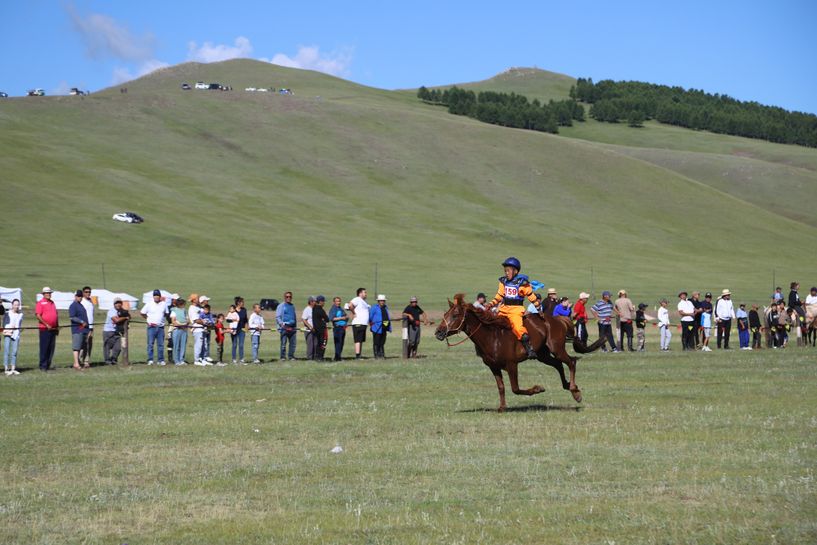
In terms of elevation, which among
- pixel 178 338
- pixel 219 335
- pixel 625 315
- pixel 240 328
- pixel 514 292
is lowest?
pixel 178 338

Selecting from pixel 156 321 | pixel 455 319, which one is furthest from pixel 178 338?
pixel 455 319

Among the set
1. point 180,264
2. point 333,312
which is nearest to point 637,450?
point 333,312

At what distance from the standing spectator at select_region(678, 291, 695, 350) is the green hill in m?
33.0

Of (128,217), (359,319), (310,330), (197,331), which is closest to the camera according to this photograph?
(197,331)

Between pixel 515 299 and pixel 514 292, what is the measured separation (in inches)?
4.8

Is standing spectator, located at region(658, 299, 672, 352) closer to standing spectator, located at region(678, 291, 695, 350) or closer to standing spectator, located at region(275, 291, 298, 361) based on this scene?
standing spectator, located at region(678, 291, 695, 350)

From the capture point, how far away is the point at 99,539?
959cm

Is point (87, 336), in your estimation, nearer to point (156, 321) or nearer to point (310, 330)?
point (156, 321)

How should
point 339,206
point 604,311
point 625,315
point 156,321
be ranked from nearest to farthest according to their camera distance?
1. point 156,321
2. point 604,311
3. point 625,315
4. point 339,206

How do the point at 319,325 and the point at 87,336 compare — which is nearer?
the point at 87,336

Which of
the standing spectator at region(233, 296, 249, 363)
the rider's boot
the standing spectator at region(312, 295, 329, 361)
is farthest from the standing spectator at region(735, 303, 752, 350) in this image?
the rider's boot

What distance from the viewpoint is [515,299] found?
1814 centimetres

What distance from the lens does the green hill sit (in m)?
80.2

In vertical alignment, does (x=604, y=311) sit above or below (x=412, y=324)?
above
